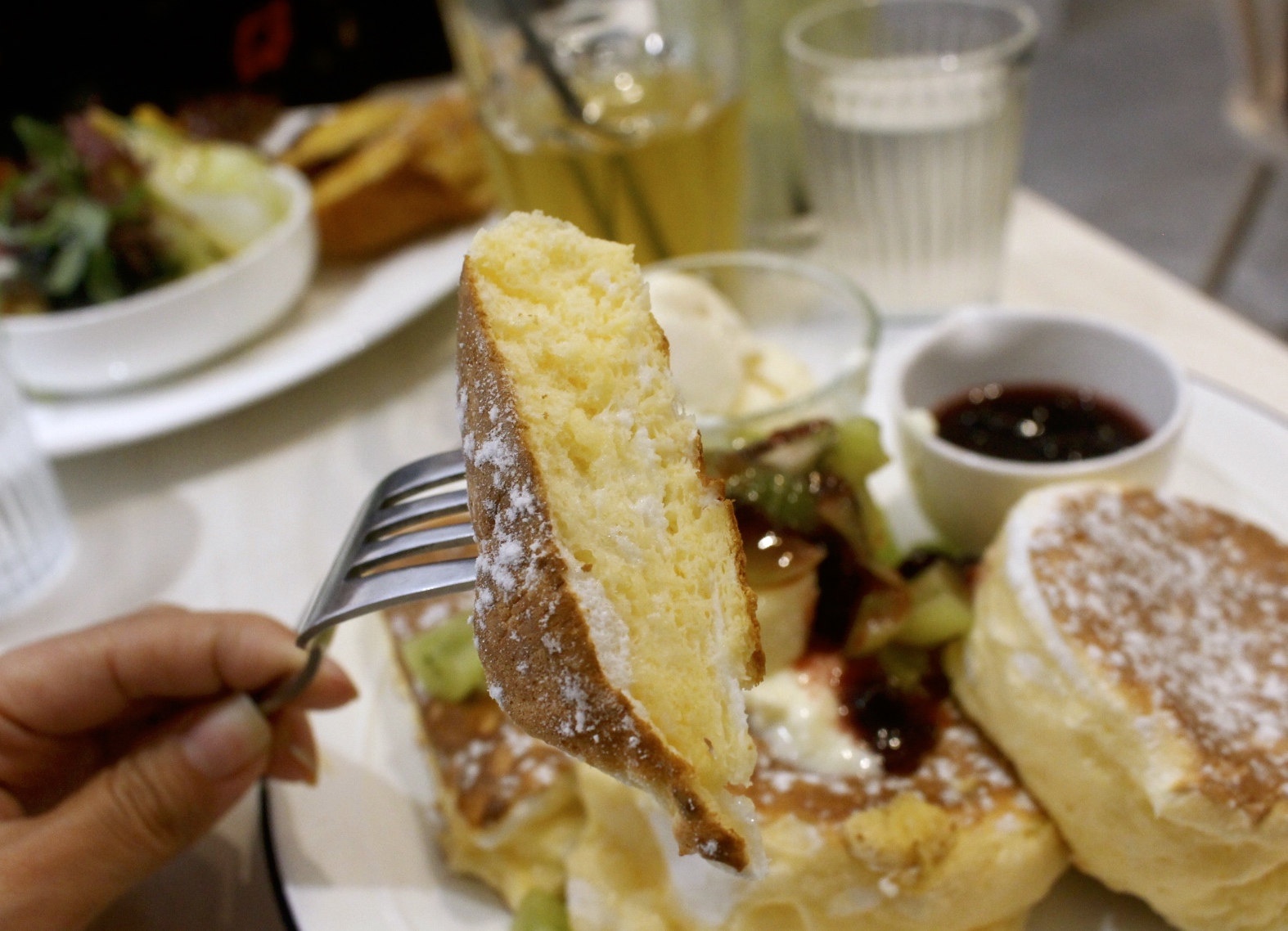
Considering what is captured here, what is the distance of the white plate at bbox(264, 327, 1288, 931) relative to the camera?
107 cm

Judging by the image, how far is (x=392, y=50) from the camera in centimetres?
407

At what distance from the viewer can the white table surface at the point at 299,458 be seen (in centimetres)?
174

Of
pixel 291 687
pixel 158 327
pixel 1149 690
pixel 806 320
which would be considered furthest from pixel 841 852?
pixel 158 327

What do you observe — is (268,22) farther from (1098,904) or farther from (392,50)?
(1098,904)

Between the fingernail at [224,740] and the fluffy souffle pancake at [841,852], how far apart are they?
1.18 ft

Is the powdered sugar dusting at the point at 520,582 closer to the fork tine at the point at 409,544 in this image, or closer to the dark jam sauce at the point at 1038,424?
the fork tine at the point at 409,544

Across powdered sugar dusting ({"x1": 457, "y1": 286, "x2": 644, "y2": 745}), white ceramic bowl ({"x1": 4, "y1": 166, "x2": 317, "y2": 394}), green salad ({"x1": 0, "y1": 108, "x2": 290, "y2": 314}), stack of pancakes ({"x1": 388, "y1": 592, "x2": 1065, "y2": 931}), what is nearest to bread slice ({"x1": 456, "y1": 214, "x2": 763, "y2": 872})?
powdered sugar dusting ({"x1": 457, "y1": 286, "x2": 644, "y2": 745})

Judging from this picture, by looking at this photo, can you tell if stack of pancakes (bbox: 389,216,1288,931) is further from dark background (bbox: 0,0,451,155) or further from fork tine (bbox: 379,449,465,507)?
dark background (bbox: 0,0,451,155)

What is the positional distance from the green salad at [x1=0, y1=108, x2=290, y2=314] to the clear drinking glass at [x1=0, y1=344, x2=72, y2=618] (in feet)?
1.22

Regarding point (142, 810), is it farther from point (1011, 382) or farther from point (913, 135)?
point (913, 135)

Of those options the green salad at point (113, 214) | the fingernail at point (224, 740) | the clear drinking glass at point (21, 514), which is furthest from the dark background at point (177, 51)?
the fingernail at point (224, 740)

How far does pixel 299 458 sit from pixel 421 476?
3.85 ft

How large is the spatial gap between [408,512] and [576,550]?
0.92ft

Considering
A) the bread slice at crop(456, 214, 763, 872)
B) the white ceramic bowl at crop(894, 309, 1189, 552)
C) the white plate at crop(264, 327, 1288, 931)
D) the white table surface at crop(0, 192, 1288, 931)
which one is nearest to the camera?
the bread slice at crop(456, 214, 763, 872)
